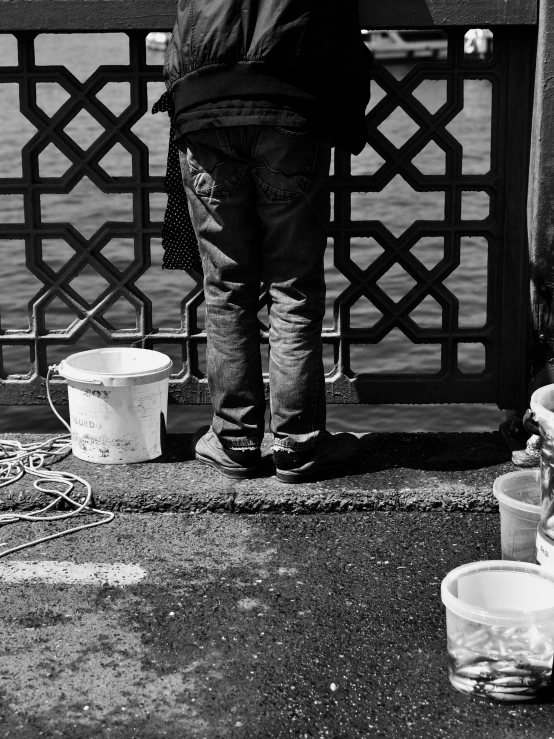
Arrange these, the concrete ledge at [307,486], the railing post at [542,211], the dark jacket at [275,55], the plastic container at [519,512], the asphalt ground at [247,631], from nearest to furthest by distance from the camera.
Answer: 1. the asphalt ground at [247,631]
2. the plastic container at [519,512]
3. the dark jacket at [275,55]
4. the concrete ledge at [307,486]
5. the railing post at [542,211]

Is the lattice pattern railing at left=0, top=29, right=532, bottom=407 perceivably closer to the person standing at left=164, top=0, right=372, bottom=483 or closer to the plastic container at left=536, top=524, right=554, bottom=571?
the person standing at left=164, top=0, right=372, bottom=483

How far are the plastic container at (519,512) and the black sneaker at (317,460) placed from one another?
875mm

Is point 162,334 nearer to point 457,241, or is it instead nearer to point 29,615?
point 457,241

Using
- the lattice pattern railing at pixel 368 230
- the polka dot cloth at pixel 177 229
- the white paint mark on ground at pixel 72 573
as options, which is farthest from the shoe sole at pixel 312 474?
the polka dot cloth at pixel 177 229

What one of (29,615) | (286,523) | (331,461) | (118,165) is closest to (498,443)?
(331,461)

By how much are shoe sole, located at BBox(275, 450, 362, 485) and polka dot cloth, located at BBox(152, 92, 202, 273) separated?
921 mm

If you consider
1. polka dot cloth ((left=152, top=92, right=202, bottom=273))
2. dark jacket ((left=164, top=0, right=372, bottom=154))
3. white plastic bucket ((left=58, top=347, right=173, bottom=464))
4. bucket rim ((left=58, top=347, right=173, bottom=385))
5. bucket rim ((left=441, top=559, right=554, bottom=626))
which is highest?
dark jacket ((left=164, top=0, right=372, bottom=154))

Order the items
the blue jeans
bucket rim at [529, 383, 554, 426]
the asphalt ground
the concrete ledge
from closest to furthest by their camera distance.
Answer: the asphalt ground
bucket rim at [529, 383, 554, 426]
the blue jeans
the concrete ledge

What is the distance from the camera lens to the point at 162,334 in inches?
193

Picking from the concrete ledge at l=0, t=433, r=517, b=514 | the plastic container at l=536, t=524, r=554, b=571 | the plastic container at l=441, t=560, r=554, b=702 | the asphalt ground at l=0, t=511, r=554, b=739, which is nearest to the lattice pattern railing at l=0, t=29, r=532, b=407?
the concrete ledge at l=0, t=433, r=517, b=514

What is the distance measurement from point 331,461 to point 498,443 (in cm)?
81

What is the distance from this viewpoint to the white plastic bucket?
4.38 metres

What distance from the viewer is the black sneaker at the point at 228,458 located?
4348 millimetres

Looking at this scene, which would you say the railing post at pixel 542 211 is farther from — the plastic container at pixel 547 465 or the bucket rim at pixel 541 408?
the plastic container at pixel 547 465
